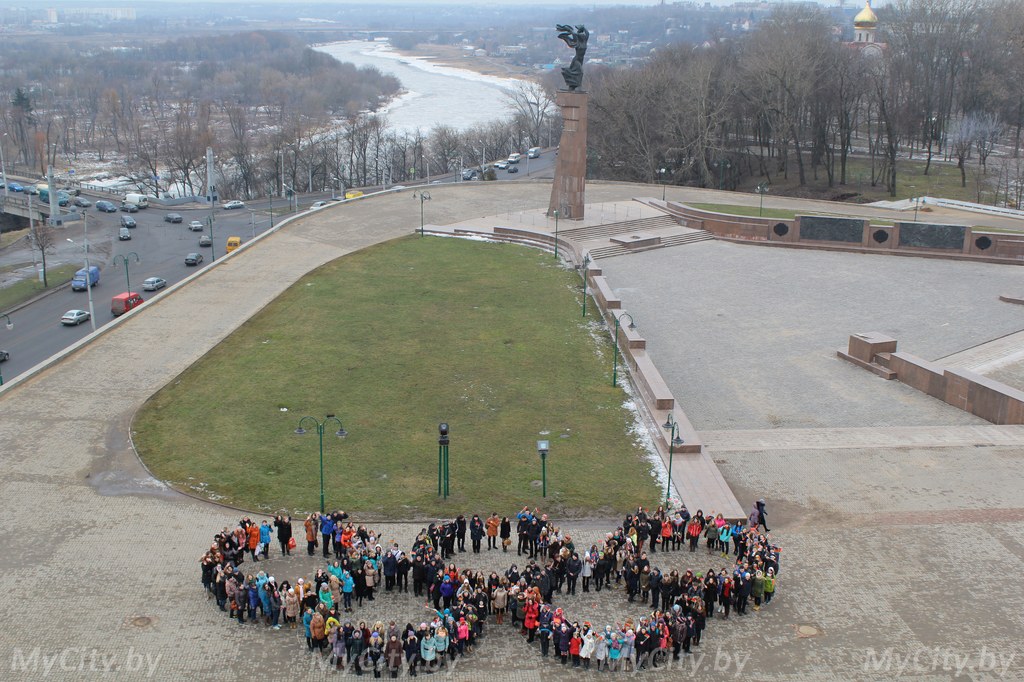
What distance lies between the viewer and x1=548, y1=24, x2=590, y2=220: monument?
1601 inches

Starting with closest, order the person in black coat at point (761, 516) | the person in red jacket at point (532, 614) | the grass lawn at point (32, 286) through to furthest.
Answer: the person in red jacket at point (532, 614), the person in black coat at point (761, 516), the grass lawn at point (32, 286)

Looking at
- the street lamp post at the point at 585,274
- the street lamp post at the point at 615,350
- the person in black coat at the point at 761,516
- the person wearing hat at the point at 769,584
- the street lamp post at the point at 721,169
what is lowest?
the person wearing hat at the point at 769,584

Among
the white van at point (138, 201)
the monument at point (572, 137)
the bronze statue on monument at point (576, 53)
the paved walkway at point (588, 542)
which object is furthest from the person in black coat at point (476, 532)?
the white van at point (138, 201)

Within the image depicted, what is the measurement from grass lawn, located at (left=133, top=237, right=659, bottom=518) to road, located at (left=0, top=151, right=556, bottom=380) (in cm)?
986

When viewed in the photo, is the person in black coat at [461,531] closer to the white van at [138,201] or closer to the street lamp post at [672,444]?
the street lamp post at [672,444]

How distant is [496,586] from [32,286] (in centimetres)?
3743

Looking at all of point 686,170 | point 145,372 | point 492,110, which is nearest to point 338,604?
point 145,372

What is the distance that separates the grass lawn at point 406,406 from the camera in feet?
65.1

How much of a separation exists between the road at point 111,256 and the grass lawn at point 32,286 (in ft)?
2.81

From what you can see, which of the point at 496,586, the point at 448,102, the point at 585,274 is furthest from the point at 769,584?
the point at 448,102

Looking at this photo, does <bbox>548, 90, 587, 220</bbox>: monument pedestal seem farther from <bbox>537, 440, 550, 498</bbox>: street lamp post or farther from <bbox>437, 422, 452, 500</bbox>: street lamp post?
<bbox>437, 422, 452, 500</bbox>: street lamp post

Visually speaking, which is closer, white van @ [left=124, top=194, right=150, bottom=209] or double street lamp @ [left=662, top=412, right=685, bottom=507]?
double street lamp @ [left=662, top=412, right=685, bottom=507]

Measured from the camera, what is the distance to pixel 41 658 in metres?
14.1

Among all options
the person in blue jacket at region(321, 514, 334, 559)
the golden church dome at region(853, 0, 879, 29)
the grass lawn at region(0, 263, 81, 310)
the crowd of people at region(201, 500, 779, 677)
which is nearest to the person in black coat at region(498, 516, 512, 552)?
the crowd of people at region(201, 500, 779, 677)
